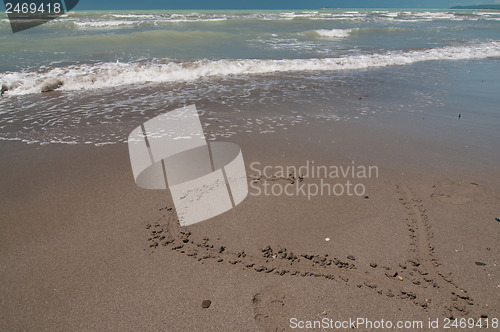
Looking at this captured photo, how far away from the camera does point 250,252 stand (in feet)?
8.48

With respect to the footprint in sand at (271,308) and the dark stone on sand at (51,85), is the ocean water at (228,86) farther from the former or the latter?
the footprint in sand at (271,308)

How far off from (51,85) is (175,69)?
3.60 m

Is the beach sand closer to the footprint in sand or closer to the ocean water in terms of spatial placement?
the footprint in sand

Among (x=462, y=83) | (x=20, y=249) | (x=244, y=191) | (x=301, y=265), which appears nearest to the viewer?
(x=301, y=265)

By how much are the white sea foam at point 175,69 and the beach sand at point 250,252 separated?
5.38 metres

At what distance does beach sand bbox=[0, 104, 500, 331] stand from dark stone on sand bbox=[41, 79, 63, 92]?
5.11 m

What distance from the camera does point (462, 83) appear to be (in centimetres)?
821

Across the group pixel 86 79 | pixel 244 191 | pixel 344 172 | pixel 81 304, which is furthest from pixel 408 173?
pixel 86 79

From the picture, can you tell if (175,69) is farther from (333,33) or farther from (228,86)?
(333,33)

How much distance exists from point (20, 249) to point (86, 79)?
286 inches

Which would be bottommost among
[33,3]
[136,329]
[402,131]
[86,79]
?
[136,329]

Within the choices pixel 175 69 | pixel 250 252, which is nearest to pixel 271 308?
pixel 250 252

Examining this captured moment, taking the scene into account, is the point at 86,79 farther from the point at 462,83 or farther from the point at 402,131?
the point at 462,83

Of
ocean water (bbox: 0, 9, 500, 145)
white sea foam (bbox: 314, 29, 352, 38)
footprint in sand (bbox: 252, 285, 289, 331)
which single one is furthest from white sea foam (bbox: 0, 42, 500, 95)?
white sea foam (bbox: 314, 29, 352, 38)
